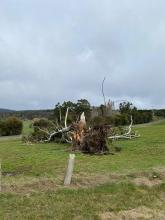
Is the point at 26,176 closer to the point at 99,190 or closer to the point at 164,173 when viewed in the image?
the point at 99,190

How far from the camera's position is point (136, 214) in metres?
9.75

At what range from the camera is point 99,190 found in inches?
418

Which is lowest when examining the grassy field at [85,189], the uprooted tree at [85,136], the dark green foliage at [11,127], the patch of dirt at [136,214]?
the patch of dirt at [136,214]

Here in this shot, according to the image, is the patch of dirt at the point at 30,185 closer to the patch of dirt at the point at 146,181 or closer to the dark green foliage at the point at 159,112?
the patch of dirt at the point at 146,181

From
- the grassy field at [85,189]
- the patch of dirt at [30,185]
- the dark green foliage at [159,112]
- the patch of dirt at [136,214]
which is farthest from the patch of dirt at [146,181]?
the dark green foliage at [159,112]

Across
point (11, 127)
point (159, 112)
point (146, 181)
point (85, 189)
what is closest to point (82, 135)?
point (146, 181)

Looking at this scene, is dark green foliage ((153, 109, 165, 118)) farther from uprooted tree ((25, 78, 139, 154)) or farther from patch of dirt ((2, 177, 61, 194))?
patch of dirt ((2, 177, 61, 194))

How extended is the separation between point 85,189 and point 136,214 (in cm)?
129

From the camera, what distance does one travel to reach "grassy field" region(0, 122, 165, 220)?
9.43 m

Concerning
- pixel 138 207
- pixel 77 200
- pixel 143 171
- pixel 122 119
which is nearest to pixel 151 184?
pixel 143 171

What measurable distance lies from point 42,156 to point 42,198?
5632 millimetres

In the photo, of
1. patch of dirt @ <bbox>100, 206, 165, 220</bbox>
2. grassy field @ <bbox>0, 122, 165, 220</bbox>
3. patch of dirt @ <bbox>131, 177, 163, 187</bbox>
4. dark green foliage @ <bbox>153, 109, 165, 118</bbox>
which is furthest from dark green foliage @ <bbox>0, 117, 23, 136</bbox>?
dark green foliage @ <bbox>153, 109, 165, 118</bbox>

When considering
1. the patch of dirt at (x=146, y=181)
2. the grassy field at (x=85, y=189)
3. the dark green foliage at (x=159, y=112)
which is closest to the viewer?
the grassy field at (x=85, y=189)

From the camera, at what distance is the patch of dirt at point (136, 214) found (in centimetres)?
950
